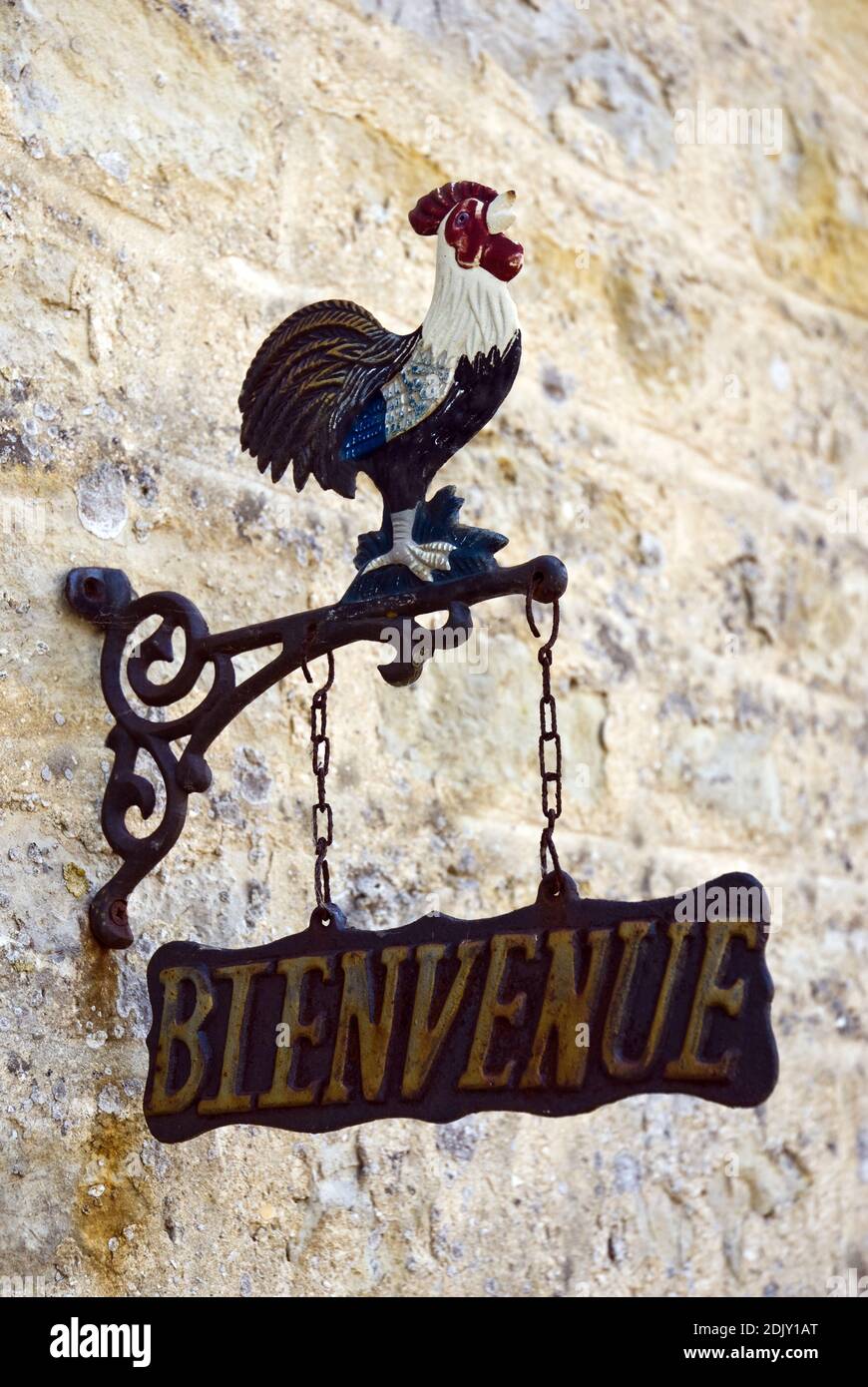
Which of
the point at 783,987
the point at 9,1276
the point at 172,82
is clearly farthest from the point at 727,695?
the point at 9,1276

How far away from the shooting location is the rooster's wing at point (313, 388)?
5.91 ft

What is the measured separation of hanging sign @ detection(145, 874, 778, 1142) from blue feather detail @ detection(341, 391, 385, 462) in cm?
49

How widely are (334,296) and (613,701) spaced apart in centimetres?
74

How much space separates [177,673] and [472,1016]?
629mm

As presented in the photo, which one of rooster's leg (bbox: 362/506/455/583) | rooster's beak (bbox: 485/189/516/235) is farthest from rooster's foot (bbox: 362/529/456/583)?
rooster's beak (bbox: 485/189/516/235)

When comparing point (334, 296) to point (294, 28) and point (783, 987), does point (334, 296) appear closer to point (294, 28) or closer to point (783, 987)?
point (294, 28)

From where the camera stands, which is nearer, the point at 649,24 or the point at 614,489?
the point at 614,489

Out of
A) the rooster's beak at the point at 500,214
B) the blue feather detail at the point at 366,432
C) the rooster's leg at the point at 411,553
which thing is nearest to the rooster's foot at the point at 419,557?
the rooster's leg at the point at 411,553

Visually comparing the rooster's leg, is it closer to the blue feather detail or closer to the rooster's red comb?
the blue feather detail

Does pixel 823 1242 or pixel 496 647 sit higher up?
pixel 496 647

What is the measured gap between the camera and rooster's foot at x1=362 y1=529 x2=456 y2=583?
1.69 meters

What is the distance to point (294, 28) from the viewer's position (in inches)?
92.9

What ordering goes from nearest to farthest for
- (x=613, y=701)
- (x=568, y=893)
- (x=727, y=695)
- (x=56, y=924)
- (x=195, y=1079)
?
(x=568, y=893) → (x=195, y=1079) → (x=56, y=924) → (x=613, y=701) → (x=727, y=695)

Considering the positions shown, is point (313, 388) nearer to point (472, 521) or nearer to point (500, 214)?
point (500, 214)
